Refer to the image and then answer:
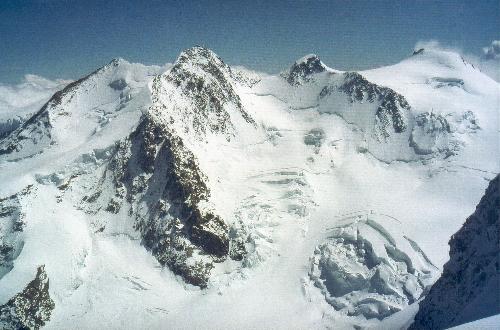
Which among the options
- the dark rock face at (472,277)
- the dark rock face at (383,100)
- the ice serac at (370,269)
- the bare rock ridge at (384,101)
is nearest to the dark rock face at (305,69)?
the dark rock face at (383,100)

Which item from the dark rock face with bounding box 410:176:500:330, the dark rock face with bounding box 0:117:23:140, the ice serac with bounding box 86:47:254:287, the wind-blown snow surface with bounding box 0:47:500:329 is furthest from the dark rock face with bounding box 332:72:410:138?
the dark rock face with bounding box 0:117:23:140

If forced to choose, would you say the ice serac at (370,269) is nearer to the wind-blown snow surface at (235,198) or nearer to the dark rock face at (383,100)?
the wind-blown snow surface at (235,198)

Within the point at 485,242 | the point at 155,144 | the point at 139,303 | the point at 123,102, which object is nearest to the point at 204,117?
the point at 155,144

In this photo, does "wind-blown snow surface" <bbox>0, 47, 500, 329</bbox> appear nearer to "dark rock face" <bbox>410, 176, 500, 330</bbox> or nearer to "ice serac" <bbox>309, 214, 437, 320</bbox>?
"ice serac" <bbox>309, 214, 437, 320</bbox>

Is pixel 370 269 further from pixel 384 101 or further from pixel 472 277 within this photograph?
pixel 384 101

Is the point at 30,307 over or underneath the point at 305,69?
underneath

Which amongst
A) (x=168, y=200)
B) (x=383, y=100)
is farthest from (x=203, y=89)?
(x=383, y=100)
